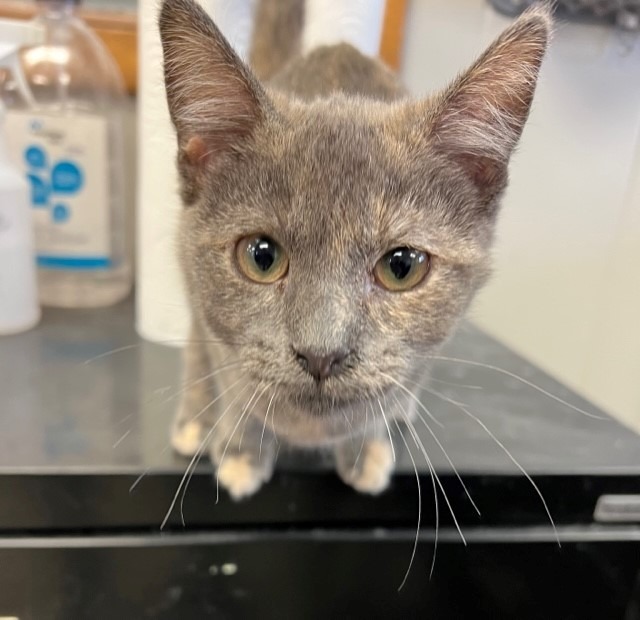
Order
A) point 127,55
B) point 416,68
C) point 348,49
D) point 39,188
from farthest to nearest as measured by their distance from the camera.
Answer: point 416,68
point 127,55
point 39,188
point 348,49

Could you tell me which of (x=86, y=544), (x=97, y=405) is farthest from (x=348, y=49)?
(x=86, y=544)

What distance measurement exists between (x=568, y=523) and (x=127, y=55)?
0.91 metres

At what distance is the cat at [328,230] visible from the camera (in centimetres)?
46

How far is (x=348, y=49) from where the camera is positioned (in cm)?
77

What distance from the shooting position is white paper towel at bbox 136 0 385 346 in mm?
747

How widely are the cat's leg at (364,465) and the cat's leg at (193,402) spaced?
0.42 ft

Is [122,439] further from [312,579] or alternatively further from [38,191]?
[38,191]

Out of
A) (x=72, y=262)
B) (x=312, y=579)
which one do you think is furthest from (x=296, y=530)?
(x=72, y=262)

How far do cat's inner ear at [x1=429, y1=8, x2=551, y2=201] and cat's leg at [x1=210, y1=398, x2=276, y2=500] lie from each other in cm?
26

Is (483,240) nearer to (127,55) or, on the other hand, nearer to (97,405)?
(97,405)

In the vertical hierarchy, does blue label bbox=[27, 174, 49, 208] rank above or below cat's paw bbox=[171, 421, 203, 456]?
above

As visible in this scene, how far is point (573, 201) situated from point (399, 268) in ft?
2.28

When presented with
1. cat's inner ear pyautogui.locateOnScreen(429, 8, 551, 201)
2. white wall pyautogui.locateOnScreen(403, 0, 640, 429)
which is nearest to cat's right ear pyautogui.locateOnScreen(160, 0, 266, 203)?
cat's inner ear pyautogui.locateOnScreen(429, 8, 551, 201)

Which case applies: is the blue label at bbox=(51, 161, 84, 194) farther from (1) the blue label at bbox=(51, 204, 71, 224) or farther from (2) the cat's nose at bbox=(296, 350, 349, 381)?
(2) the cat's nose at bbox=(296, 350, 349, 381)
